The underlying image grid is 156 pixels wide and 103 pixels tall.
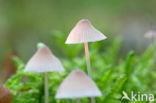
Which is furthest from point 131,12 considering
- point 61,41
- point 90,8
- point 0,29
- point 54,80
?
point 54,80

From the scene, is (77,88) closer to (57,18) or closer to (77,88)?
(77,88)

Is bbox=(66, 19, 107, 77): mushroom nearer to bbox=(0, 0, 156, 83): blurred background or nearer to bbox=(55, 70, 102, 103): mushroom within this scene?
bbox=(55, 70, 102, 103): mushroom

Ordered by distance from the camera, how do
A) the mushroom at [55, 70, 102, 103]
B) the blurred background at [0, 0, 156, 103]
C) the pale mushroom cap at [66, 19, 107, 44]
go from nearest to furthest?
the mushroom at [55, 70, 102, 103]
the pale mushroom cap at [66, 19, 107, 44]
the blurred background at [0, 0, 156, 103]

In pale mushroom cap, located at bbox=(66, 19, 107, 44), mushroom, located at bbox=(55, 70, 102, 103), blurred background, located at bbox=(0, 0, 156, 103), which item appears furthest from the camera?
blurred background, located at bbox=(0, 0, 156, 103)

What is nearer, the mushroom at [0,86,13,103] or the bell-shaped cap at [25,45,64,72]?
the bell-shaped cap at [25,45,64,72]

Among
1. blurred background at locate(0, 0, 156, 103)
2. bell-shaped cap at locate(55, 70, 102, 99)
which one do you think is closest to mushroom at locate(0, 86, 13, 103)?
bell-shaped cap at locate(55, 70, 102, 99)

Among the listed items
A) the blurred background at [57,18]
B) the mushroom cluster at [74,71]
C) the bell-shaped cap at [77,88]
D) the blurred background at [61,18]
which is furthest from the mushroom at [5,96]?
the blurred background at [57,18]

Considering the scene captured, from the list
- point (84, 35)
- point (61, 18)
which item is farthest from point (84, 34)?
point (61, 18)

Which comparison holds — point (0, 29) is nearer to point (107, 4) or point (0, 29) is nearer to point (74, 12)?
point (74, 12)
